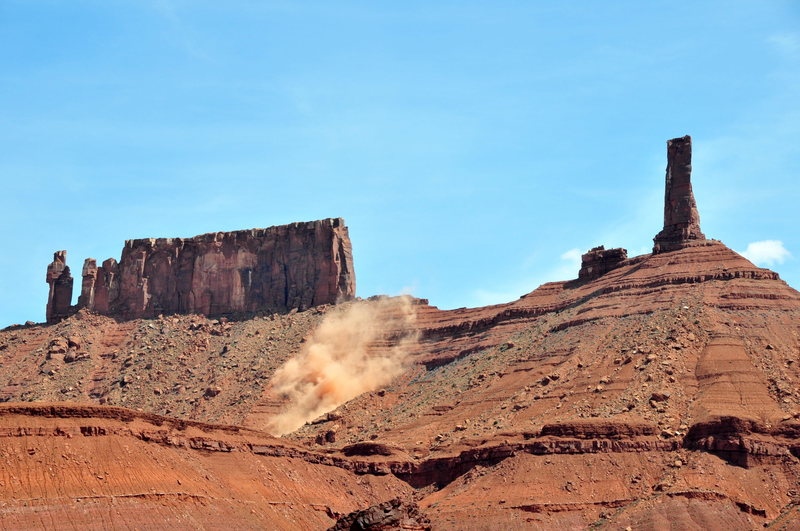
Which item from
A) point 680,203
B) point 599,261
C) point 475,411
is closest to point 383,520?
point 475,411

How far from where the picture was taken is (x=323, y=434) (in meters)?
146

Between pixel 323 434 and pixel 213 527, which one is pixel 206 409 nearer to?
pixel 323 434

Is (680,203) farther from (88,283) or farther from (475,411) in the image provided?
(88,283)

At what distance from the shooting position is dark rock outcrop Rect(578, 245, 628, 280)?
531 ft

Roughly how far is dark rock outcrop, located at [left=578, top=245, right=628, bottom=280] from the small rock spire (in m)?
6.09

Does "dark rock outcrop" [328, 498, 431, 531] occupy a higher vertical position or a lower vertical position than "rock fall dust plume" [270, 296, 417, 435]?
lower

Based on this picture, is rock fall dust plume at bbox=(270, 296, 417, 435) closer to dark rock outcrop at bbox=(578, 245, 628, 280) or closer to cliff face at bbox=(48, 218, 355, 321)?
cliff face at bbox=(48, 218, 355, 321)

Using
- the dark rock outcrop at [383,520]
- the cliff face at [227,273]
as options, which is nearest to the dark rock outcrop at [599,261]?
the cliff face at [227,273]

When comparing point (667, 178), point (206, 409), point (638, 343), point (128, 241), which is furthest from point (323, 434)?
point (128, 241)

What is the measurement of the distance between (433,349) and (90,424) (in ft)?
204

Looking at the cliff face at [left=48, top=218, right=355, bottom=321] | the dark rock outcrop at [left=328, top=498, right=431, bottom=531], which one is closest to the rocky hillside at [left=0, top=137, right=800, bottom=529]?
the dark rock outcrop at [left=328, top=498, right=431, bottom=531]

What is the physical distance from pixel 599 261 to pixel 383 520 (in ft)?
265

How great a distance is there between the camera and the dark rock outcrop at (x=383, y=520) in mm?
85562

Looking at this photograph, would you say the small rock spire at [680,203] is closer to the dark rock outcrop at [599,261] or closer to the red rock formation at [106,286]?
the dark rock outcrop at [599,261]
